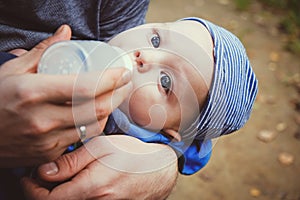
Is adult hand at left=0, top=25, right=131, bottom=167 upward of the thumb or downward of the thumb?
upward

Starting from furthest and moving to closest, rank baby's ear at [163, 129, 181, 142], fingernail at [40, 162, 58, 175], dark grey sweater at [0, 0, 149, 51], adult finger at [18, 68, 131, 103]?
baby's ear at [163, 129, 181, 142] < dark grey sweater at [0, 0, 149, 51] < fingernail at [40, 162, 58, 175] < adult finger at [18, 68, 131, 103]

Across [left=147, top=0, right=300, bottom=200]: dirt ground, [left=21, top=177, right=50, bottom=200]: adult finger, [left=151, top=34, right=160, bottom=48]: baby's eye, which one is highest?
[left=151, top=34, right=160, bottom=48]: baby's eye

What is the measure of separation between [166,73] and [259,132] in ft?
5.99

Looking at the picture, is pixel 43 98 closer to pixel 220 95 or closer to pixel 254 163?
pixel 220 95

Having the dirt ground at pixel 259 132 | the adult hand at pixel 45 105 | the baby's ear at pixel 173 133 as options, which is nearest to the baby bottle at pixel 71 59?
the adult hand at pixel 45 105

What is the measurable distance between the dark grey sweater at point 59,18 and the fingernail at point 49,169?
0.41 meters

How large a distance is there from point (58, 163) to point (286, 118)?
2292 mm

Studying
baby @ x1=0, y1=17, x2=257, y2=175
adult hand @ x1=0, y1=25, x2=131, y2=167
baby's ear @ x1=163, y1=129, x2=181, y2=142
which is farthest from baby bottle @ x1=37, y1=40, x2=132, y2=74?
baby's ear @ x1=163, y1=129, x2=181, y2=142

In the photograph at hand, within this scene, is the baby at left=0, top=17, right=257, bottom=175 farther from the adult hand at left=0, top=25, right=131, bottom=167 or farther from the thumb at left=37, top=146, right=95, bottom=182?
the adult hand at left=0, top=25, right=131, bottom=167

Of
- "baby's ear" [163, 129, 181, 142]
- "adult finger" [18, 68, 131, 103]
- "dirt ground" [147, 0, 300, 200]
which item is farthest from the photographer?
"dirt ground" [147, 0, 300, 200]

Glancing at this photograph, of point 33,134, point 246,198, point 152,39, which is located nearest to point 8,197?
point 33,134

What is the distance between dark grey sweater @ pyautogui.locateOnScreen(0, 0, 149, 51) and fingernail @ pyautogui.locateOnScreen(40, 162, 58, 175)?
0.41 metres

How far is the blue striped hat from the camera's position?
146cm

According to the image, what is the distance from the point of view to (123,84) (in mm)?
1066
